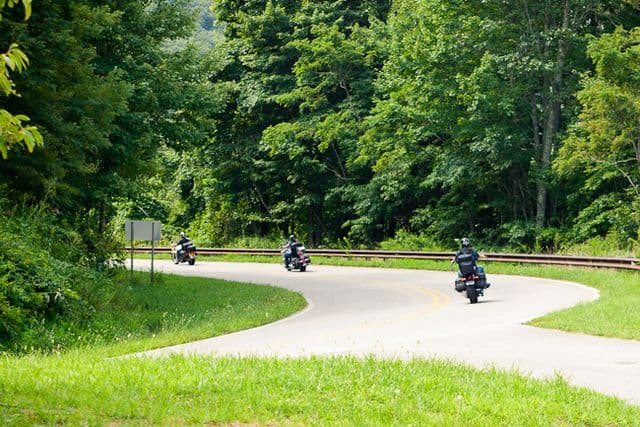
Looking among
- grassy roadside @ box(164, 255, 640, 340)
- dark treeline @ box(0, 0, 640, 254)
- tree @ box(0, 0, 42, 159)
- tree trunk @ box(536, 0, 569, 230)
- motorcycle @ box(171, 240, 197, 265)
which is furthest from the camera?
motorcycle @ box(171, 240, 197, 265)

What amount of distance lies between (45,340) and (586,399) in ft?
34.0

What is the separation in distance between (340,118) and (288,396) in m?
43.4

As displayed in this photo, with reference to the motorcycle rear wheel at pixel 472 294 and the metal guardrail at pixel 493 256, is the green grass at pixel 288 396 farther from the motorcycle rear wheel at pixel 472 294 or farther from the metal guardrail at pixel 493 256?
the metal guardrail at pixel 493 256

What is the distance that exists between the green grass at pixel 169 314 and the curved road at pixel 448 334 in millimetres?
615

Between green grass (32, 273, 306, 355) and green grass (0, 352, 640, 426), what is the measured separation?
483 cm

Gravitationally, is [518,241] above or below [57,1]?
Answer: below


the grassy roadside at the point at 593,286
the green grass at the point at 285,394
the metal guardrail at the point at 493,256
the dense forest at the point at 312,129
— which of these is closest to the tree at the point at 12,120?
the dense forest at the point at 312,129

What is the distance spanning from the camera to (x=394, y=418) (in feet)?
27.4

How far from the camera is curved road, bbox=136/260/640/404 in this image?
1268cm

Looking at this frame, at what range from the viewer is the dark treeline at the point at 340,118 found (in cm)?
2402

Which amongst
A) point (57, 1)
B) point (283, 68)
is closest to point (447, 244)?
point (283, 68)

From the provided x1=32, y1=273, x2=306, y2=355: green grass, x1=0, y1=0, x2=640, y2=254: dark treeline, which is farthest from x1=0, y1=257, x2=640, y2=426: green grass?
x1=0, y1=0, x2=640, y2=254: dark treeline

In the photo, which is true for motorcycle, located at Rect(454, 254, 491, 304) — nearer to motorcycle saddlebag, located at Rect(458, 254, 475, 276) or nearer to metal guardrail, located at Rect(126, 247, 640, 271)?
motorcycle saddlebag, located at Rect(458, 254, 475, 276)

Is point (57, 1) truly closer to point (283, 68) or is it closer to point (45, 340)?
point (45, 340)
